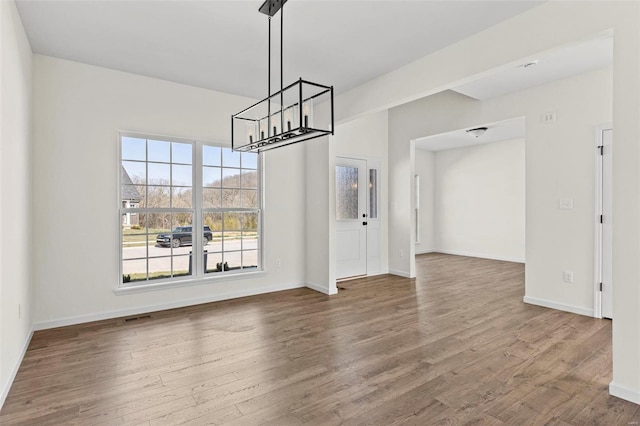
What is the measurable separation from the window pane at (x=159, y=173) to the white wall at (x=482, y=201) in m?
7.19

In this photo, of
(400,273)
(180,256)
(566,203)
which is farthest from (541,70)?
(180,256)

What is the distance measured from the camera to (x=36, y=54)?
143 inches

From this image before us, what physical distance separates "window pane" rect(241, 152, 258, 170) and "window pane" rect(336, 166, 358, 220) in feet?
4.97

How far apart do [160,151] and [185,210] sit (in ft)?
2.62

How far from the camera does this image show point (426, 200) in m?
9.59

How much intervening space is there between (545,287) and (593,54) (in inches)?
105

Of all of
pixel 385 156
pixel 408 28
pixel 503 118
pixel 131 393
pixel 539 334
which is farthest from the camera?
pixel 385 156

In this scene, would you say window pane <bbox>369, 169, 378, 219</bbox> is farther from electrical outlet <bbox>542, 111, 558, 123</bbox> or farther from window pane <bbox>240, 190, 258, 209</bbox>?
electrical outlet <bbox>542, 111, 558, 123</bbox>

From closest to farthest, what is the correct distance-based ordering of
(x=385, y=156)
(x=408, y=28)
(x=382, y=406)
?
1. (x=382, y=406)
2. (x=408, y=28)
3. (x=385, y=156)

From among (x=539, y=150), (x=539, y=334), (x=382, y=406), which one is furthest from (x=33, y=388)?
(x=539, y=150)

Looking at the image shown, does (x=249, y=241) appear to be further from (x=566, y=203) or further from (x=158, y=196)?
(x=566, y=203)

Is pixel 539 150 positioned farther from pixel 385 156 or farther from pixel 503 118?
pixel 385 156

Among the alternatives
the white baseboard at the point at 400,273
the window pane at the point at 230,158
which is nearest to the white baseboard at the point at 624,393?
the white baseboard at the point at 400,273

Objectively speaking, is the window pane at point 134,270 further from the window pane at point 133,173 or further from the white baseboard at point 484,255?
the white baseboard at point 484,255
